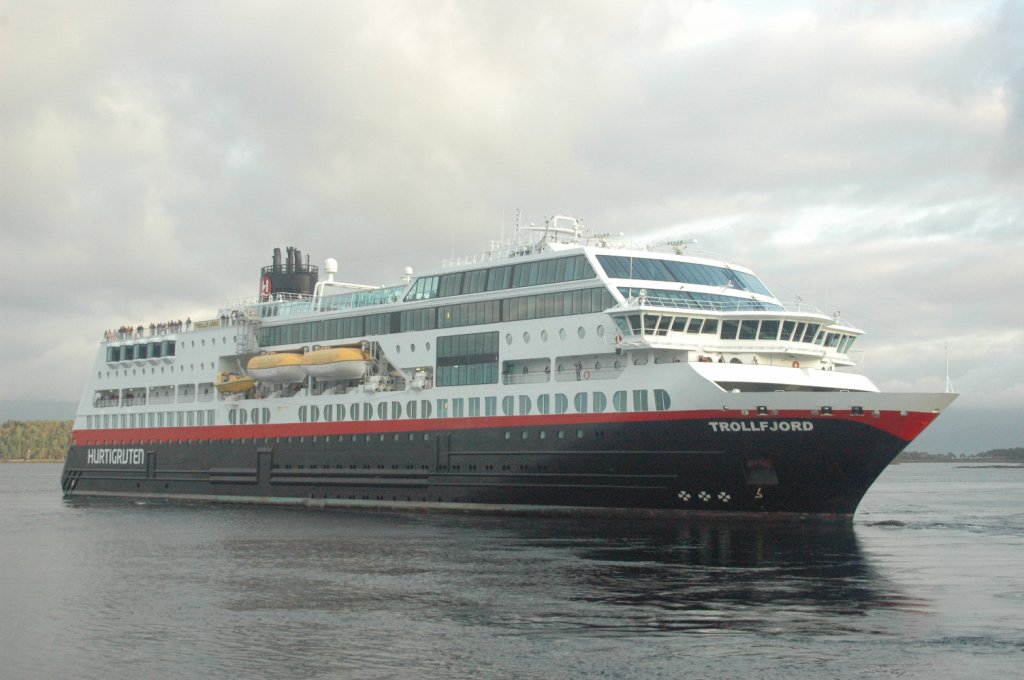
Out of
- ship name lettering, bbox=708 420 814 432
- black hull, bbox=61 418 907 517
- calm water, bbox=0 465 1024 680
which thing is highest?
ship name lettering, bbox=708 420 814 432

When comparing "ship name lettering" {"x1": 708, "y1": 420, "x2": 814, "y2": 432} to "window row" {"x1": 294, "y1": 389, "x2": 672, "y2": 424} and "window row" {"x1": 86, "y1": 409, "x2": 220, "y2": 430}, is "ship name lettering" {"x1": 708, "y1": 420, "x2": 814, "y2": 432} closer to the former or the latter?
"window row" {"x1": 294, "y1": 389, "x2": 672, "y2": 424}

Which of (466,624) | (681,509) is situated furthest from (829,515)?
(466,624)

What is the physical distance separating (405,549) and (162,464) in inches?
1283

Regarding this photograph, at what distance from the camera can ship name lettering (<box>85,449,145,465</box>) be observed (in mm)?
67562

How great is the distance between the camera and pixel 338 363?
180 feet

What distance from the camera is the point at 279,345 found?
61000 mm

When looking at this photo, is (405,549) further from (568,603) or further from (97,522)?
(97,522)

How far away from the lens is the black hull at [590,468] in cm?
4050

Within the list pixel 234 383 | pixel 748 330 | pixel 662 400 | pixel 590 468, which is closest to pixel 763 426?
pixel 662 400

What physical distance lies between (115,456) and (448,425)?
97.3 ft

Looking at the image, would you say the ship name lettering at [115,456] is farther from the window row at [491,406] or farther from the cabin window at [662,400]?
the cabin window at [662,400]

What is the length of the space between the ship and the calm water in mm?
2316

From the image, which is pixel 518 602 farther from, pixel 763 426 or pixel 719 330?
pixel 719 330

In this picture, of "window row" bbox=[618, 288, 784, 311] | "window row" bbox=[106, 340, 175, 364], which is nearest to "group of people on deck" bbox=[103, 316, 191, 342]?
"window row" bbox=[106, 340, 175, 364]
